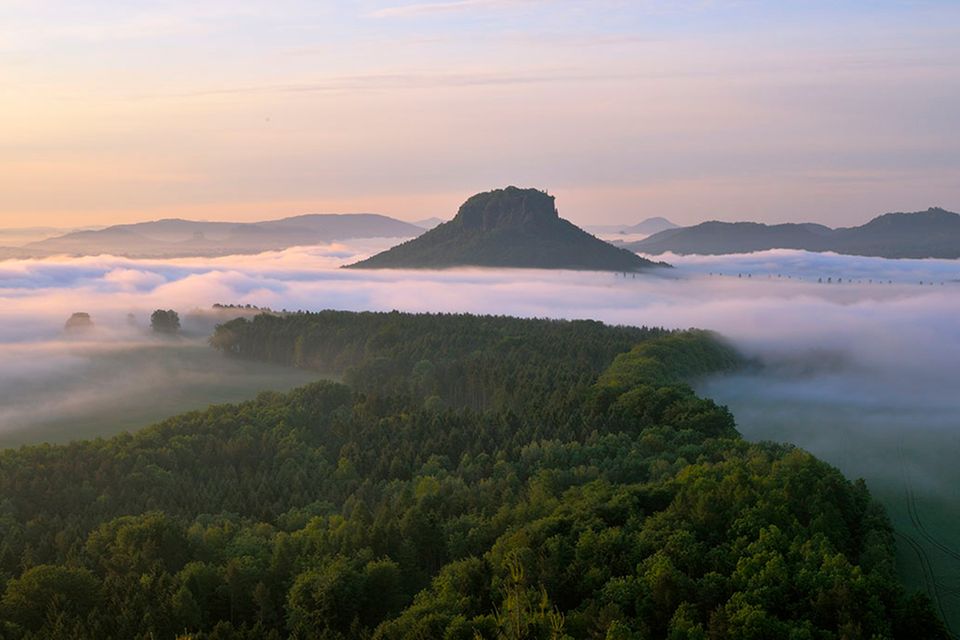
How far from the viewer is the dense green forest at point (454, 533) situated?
54.6 meters

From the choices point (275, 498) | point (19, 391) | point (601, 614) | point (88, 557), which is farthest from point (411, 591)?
point (19, 391)

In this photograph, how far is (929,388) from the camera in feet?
646

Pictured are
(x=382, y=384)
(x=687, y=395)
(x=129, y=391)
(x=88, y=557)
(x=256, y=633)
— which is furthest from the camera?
(x=129, y=391)

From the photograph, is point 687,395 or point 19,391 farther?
point 19,391

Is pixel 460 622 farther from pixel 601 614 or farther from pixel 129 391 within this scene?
pixel 129 391

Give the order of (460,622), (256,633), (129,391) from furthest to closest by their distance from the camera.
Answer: (129,391) → (256,633) → (460,622)

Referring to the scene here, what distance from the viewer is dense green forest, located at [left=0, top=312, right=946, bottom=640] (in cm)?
5459

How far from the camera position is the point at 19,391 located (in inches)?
7347

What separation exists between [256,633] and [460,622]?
13.0 meters

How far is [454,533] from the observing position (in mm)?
69750

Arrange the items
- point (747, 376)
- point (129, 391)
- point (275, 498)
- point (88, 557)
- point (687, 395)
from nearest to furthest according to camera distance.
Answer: point (88, 557) < point (275, 498) < point (687, 395) < point (129, 391) < point (747, 376)

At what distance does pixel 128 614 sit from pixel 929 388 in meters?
181

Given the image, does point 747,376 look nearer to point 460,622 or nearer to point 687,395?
point 687,395

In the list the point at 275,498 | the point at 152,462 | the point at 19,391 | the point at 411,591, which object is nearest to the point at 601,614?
the point at 411,591
